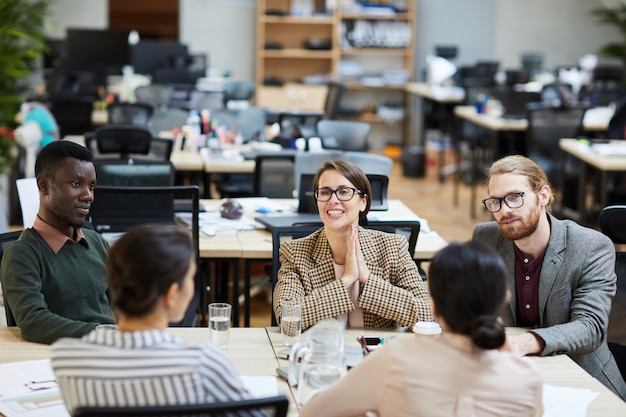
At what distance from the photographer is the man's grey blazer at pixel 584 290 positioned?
9.72 ft

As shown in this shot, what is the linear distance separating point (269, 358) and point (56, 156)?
0.89m

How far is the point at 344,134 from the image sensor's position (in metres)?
6.96

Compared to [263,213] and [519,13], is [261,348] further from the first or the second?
[519,13]

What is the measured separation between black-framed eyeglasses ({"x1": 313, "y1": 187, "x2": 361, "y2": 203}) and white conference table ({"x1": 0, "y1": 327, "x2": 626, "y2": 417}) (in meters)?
0.43

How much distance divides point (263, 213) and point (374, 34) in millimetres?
8776

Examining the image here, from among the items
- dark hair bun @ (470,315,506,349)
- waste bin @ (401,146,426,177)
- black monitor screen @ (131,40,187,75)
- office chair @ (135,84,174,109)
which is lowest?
waste bin @ (401,146,426,177)

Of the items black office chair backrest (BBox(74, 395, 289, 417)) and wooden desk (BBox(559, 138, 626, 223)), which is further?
wooden desk (BBox(559, 138, 626, 223))

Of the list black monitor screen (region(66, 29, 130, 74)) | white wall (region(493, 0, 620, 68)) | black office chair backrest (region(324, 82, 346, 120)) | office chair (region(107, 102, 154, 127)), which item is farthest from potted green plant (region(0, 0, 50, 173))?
white wall (region(493, 0, 620, 68))

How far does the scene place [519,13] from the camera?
1397 centimetres

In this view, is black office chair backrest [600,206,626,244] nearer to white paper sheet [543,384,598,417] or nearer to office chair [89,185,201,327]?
white paper sheet [543,384,598,417]

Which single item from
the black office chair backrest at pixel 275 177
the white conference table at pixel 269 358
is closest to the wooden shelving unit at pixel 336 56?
the black office chair backrest at pixel 275 177

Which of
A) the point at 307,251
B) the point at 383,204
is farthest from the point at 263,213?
the point at 307,251

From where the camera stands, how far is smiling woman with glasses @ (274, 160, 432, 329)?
3.04 meters

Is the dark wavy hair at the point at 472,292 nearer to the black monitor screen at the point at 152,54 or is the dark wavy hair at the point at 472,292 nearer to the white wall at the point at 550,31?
the black monitor screen at the point at 152,54
